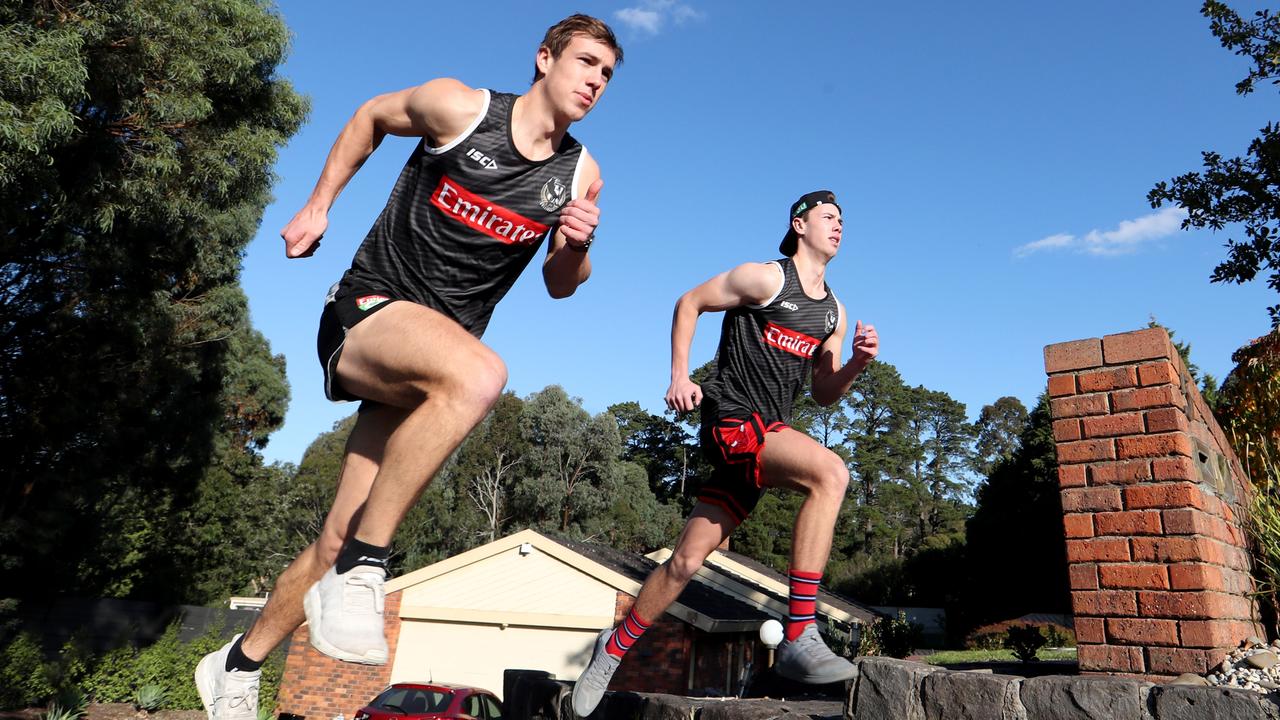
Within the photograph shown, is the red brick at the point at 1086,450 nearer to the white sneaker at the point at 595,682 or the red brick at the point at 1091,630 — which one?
the red brick at the point at 1091,630

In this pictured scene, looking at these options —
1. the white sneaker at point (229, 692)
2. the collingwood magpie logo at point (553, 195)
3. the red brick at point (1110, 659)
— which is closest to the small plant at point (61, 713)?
the white sneaker at point (229, 692)

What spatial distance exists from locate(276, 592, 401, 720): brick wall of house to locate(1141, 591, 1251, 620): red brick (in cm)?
1783

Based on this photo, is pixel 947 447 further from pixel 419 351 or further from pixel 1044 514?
pixel 419 351

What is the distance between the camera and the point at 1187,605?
3.66 metres

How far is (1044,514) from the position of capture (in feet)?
110

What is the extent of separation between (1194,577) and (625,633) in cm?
272

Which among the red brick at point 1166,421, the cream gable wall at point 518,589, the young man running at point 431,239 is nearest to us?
the young man running at point 431,239

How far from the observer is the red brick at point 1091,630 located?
3.89 metres

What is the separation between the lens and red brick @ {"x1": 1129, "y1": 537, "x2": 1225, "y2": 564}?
369 cm

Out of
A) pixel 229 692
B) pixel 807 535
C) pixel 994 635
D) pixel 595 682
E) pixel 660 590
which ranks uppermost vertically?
pixel 994 635

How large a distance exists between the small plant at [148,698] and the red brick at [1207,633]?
59.7 ft

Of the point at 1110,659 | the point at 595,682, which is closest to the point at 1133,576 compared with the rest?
the point at 1110,659

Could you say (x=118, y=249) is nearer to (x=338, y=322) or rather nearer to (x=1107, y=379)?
(x=338, y=322)

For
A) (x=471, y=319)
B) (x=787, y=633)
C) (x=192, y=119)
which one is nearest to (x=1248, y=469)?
(x=787, y=633)
